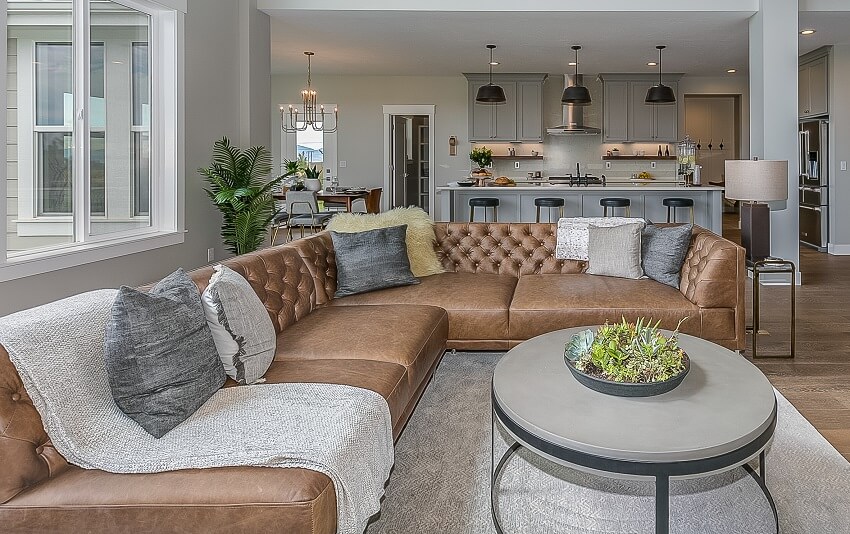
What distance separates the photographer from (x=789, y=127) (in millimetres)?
6789

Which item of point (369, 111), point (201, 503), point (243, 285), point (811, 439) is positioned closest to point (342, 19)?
point (369, 111)

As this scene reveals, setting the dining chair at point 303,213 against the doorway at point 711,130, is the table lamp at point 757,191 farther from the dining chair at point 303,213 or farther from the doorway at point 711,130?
the doorway at point 711,130

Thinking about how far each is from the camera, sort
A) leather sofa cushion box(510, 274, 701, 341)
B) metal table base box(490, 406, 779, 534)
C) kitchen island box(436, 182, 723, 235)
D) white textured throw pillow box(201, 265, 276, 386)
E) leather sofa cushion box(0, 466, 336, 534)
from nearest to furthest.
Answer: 1. leather sofa cushion box(0, 466, 336, 534)
2. metal table base box(490, 406, 779, 534)
3. white textured throw pillow box(201, 265, 276, 386)
4. leather sofa cushion box(510, 274, 701, 341)
5. kitchen island box(436, 182, 723, 235)

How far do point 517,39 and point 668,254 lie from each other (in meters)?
4.64

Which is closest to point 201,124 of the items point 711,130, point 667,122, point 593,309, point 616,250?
point 616,250

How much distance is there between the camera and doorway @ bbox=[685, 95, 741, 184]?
46.1 ft

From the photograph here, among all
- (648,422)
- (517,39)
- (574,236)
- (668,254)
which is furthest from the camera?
(517,39)

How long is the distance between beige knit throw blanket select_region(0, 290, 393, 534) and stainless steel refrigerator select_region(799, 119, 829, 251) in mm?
9059

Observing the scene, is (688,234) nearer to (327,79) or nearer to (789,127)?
(789,127)

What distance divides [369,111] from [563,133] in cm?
318

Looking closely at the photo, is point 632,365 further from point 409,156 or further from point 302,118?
point 302,118

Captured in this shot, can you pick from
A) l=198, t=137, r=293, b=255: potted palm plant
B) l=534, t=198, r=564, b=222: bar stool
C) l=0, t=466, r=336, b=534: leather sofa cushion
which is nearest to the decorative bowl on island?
l=0, t=466, r=336, b=534: leather sofa cushion

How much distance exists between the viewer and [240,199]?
5.34 meters

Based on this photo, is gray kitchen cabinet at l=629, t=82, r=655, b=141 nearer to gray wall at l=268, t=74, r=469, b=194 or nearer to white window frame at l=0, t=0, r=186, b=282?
gray wall at l=268, t=74, r=469, b=194
